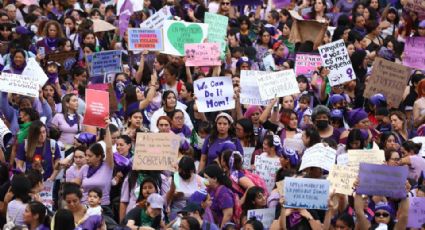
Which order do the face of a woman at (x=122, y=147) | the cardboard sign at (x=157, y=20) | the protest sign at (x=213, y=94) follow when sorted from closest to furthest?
the face of a woman at (x=122, y=147) < the protest sign at (x=213, y=94) < the cardboard sign at (x=157, y=20)

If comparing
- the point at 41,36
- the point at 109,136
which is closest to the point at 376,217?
the point at 109,136

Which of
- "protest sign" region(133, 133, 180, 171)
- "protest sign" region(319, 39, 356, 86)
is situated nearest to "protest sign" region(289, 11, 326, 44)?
"protest sign" region(319, 39, 356, 86)

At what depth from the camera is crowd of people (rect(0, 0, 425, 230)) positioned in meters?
16.5

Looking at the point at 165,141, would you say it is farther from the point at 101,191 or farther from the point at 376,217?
the point at 376,217

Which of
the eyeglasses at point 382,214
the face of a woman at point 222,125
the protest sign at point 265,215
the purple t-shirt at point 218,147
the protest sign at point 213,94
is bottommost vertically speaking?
the protest sign at point 265,215

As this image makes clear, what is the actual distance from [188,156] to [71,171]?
3.96 ft

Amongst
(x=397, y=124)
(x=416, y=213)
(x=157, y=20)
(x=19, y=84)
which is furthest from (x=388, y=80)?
(x=416, y=213)

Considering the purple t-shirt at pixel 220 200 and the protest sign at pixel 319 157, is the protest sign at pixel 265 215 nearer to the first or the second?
the purple t-shirt at pixel 220 200

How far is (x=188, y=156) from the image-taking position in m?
17.5

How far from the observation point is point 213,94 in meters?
20.4

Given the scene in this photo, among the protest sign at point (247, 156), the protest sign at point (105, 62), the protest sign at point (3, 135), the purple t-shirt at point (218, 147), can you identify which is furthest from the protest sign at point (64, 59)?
the protest sign at point (247, 156)

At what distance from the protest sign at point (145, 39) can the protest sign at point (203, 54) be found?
0.57 metres

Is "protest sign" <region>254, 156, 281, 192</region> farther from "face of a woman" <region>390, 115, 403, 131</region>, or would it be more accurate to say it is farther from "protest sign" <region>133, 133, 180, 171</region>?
"face of a woman" <region>390, 115, 403, 131</region>

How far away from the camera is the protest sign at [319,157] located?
671 inches
